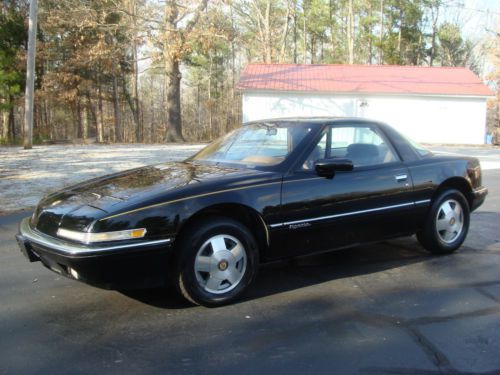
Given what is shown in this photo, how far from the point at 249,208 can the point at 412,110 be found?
1036 inches

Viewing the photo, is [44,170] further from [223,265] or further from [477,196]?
[477,196]

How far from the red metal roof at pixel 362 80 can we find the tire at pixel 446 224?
2272cm

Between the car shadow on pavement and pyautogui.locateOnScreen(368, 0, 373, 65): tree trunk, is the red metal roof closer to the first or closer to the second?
pyautogui.locateOnScreen(368, 0, 373, 65): tree trunk

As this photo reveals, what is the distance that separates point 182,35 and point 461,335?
23.0m

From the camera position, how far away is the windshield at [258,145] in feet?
15.1

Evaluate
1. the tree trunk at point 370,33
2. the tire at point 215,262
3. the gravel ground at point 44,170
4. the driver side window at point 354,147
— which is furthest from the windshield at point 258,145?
the tree trunk at point 370,33

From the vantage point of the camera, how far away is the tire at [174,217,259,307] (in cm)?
378

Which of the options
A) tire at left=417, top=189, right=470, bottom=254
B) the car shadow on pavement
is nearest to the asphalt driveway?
the car shadow on pavement

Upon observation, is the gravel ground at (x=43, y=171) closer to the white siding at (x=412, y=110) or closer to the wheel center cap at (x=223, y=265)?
the wheel center cap at (x=223, y=265)

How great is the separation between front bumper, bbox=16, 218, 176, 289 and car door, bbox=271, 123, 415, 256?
1.02 metres

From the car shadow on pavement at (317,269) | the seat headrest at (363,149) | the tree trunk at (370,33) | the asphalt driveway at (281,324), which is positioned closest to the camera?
the asphalt driveway at (281,324)

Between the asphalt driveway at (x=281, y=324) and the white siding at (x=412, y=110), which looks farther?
the white siding at (x=412, y=110)

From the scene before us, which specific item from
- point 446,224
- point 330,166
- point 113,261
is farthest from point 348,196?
point 113,261

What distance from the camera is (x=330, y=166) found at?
14.3 feet
